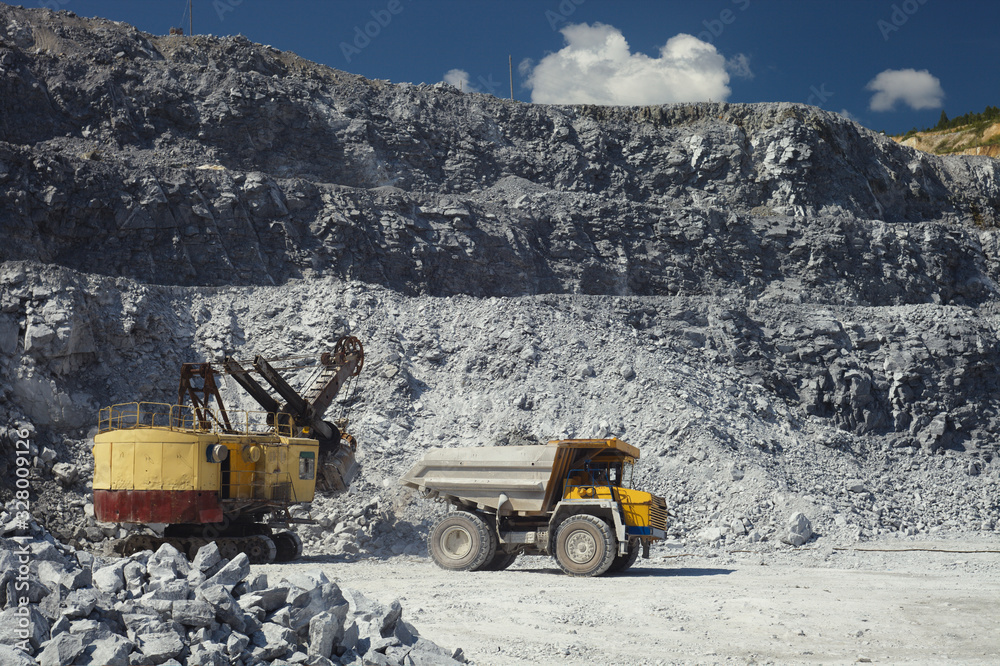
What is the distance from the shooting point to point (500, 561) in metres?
13.0

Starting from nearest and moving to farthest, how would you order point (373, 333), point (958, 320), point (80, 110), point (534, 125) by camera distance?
point (373, 333)
point (958, 320)
point (80, 110)
point (534, 125)

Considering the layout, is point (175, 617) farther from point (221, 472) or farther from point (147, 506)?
point (221, 472)

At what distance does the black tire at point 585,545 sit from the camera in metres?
11.7

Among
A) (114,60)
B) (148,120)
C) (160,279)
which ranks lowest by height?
(160,279)

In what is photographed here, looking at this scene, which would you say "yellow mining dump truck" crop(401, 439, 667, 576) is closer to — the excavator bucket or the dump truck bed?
the dump truck bed

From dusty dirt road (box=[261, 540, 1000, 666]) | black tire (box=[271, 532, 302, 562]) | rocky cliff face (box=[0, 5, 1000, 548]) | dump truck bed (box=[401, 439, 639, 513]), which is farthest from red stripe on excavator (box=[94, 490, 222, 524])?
rocky cliff face (box=[0, 5, 1000, 548])

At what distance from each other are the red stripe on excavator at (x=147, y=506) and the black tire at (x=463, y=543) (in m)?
3.59

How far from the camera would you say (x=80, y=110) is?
28.3m

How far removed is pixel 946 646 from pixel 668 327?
16.5 meters

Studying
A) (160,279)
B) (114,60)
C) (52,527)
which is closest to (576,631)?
(52,527)

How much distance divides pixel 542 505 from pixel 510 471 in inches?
27.5

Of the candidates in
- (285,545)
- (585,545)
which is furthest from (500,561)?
(285,545)

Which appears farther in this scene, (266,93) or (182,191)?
(266,93)

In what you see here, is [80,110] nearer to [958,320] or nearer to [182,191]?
[182,191]
